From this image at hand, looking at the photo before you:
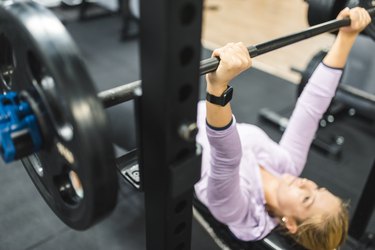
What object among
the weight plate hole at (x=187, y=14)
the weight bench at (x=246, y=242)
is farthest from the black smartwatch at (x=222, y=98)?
the weight bench at (x=246, y=242)

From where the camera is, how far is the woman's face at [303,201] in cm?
122

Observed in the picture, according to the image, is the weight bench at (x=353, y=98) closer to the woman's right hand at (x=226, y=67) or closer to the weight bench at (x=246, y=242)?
the weight bench at (x=246, y=242)

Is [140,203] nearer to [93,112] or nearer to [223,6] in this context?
[93,112]

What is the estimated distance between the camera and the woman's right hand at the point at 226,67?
2.50 ft

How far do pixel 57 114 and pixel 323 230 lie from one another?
0.93 metres

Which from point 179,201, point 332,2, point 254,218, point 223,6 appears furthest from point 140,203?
point 223,6

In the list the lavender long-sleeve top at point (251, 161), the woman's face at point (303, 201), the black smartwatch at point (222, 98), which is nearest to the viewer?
the black smartwatch at point (222, 98)

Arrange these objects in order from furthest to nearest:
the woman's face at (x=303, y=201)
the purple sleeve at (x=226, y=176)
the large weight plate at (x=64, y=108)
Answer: the woman's face at (x=303, y=201), the purple sleeve at (x=226, y=176), the large weight plate at (x=64, y=108)

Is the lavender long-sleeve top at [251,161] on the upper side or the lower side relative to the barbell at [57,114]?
lower

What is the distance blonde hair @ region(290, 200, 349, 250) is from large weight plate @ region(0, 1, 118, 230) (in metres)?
0.82

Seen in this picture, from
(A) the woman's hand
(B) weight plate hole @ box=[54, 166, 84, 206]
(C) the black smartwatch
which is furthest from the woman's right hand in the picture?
(A) the woman's hand

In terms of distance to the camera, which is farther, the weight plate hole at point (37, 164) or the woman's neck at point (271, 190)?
the woman's neck at point (271, 190)

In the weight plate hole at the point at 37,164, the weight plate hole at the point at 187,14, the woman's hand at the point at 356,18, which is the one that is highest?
the weight plate hole at the point at 187,14

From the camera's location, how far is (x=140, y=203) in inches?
66.0
